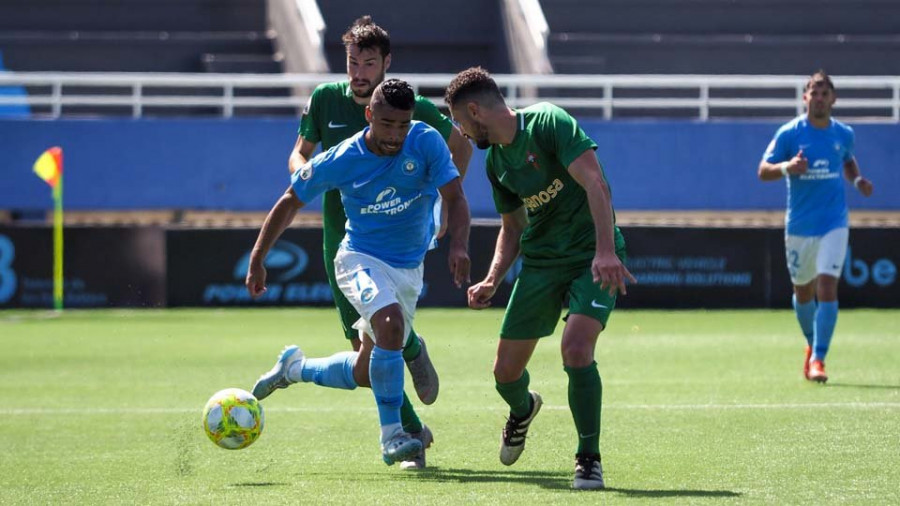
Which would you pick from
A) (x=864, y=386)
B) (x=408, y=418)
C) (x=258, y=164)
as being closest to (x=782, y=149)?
(x=864, y=386)

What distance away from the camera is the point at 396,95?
7238 mm

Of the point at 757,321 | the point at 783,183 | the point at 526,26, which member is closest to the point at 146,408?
the point at 757,321

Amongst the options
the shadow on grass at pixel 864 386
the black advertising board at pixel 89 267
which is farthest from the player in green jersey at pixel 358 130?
the black advertising board at pixel 89 267

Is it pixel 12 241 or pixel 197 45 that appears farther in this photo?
pixel 197 45

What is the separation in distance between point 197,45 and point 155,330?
12.4 meters

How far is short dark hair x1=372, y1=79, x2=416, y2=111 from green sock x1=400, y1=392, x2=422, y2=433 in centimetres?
168

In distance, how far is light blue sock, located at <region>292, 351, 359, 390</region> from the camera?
26.6 ft

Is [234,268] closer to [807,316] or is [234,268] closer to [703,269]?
[703,269]

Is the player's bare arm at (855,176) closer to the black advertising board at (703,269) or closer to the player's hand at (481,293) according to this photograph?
the player's hand at (481,293)

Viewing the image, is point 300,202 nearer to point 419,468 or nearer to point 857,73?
point 419,468

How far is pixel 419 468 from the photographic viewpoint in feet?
25.2

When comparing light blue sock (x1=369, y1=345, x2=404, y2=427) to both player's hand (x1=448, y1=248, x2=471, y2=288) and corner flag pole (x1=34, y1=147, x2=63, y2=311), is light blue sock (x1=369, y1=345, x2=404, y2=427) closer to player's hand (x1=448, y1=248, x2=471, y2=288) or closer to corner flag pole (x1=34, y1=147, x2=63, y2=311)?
player's hand (x1=448, y1=248, x2=471, y2=288)

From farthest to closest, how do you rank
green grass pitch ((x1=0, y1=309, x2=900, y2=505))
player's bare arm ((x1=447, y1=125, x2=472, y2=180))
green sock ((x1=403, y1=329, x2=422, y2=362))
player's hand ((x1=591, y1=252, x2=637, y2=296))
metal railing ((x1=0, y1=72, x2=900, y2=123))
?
metal railing ((x1=0, y1=72, x2=900, y2=123)) < player's bare arm ((x1=447, y1=125, x2=472, y2=180)) < green sock ((x1=403, y1=329, x2=422, y2=362)) < green grass pitch ((x1=0, y1=309, x2=900, y2=505)) < player's hand ((x1=591, y1=252, x2=637, y2=296))

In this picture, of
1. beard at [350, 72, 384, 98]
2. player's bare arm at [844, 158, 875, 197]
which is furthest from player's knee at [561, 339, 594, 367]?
player's bare arm at [844, 158, 875, 197]
